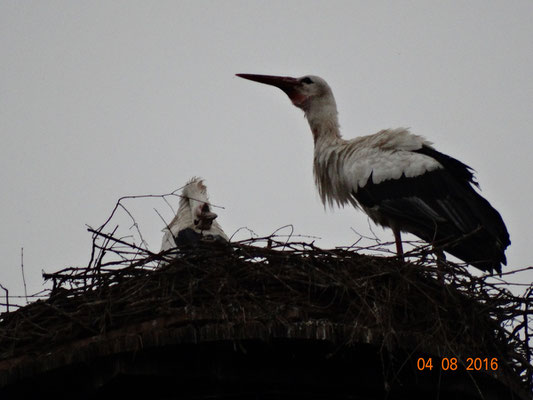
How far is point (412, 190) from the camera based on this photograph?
7.05 m

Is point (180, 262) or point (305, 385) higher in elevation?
point (180, 262)

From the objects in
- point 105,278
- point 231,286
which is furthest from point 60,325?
point 231,286

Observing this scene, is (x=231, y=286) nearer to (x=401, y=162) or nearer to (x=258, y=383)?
(x=258, y=383)

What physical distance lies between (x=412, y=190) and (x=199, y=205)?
1.90 metres

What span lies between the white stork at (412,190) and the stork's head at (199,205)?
2.96 feet

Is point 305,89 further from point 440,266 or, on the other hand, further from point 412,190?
point 440,266

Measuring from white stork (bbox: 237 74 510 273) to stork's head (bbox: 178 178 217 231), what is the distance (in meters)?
0.90

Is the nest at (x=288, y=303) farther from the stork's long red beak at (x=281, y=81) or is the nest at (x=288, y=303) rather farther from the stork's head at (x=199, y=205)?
the stork's long red beak at (x=281, y=81)

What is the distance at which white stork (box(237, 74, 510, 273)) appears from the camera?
6.57 m

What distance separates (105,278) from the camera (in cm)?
494

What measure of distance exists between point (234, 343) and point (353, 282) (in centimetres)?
81
